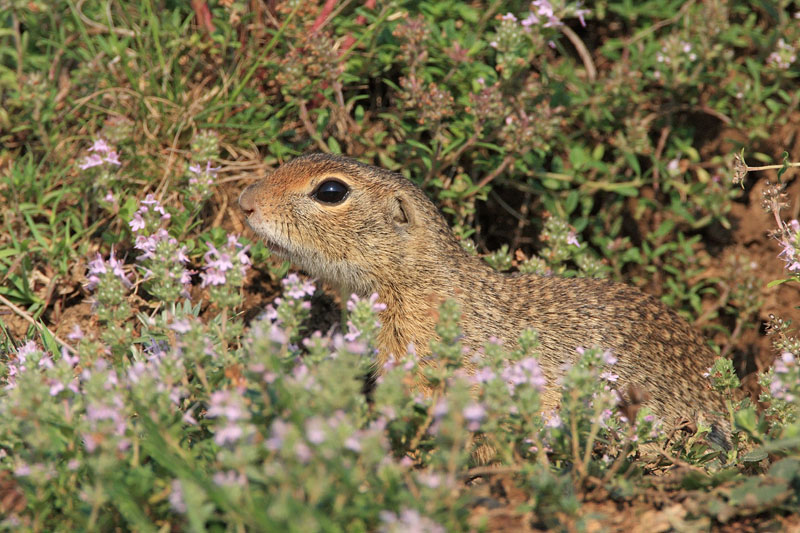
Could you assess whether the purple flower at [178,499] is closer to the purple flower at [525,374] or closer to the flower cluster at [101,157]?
the purple flower at [525,374]

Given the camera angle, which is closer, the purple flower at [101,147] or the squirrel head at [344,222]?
the squirrel head at [344,222]

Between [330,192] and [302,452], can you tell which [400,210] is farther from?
[302,452]

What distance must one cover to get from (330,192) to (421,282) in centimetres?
72

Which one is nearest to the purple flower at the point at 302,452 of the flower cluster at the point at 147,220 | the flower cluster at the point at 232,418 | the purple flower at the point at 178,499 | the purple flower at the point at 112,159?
the flower cluster at the point at 232,418

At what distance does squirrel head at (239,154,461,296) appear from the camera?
4621mm

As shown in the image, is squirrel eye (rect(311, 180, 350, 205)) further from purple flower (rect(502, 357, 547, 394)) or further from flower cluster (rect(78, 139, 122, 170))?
purple flower (rect(502, 357, 547, 394))

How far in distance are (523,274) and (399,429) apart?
255 cm

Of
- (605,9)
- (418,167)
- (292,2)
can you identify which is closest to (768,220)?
(605,9)

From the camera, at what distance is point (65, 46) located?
5.84 m

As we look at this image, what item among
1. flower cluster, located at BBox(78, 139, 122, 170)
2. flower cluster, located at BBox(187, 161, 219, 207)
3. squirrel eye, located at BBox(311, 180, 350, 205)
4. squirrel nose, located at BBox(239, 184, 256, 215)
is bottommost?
flower cluster, located at BBox(78, 139, 122, 170)

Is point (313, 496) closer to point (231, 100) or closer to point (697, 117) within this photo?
point (231, 100)

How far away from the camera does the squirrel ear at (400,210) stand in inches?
188

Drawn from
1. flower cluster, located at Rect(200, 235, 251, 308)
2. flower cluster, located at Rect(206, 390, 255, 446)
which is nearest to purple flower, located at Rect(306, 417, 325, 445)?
flower cluster, located at Rect(206, 390, 255, 446)

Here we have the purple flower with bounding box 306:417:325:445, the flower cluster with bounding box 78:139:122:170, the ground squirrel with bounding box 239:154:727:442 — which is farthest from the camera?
the flower cluster with bounding box 78:139:122:170
